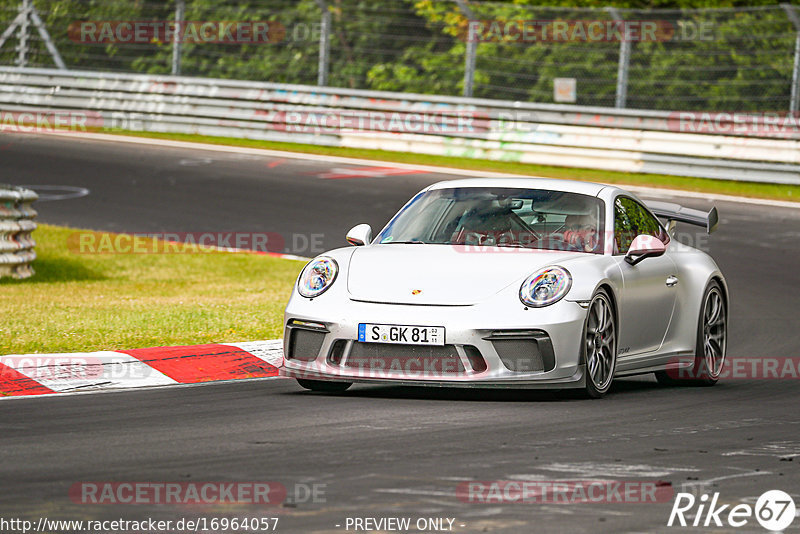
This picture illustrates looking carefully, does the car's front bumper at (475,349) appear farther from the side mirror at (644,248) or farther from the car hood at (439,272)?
the side mirror at (644,248)

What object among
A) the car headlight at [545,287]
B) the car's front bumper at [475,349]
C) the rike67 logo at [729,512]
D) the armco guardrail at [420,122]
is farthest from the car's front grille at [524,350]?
the armco guardrail at [420,122]

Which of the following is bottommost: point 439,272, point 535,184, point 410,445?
point 410,445

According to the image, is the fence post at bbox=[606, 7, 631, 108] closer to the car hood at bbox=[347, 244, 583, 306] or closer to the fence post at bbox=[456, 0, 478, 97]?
the fence post at bbox=[456, 0, 478, 97]

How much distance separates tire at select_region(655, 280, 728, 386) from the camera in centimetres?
920

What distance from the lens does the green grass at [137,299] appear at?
9734 millimetres

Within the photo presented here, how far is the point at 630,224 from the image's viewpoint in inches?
354

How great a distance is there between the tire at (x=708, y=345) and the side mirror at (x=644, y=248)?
1028 millimetres

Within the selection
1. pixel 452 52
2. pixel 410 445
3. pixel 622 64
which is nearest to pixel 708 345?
pixel 410 445

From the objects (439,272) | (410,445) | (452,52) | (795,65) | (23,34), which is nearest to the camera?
(410,445)

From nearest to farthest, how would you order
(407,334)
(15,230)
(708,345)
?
(407,334) < (708,345) < (15,230)

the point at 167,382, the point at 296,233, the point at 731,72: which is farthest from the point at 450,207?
the point at 731,72

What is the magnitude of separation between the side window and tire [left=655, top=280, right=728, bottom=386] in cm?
51

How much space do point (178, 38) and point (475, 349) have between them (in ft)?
63.9

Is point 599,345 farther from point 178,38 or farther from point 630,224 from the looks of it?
point 178,38
